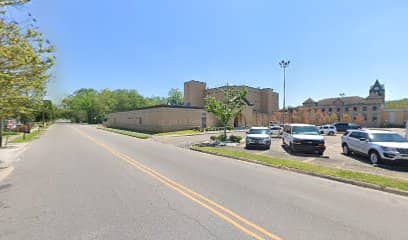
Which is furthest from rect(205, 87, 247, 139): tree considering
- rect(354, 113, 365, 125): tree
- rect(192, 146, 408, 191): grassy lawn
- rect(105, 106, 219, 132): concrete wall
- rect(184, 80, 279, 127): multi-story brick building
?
rect(354, 113, 365, 125): tree

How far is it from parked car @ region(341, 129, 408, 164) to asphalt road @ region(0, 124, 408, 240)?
512 centimetres

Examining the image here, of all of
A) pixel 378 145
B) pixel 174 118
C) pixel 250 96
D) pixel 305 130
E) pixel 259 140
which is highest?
pixel 250 96

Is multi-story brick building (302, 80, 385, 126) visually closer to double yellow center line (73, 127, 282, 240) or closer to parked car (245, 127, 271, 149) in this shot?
parked car (245, 127, 271, 149)

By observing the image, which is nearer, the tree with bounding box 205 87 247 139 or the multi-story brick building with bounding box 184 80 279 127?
the tree with bounding box 205 87 247 139

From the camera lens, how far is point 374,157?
12.9m

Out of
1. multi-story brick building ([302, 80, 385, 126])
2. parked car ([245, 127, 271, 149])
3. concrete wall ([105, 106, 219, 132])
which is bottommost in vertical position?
parked car ([245, 127, 271, 149])

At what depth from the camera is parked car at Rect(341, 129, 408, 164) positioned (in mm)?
11781

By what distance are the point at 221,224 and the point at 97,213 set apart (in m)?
2.63

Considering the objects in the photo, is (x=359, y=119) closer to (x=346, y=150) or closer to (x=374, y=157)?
(x=346, y=150)

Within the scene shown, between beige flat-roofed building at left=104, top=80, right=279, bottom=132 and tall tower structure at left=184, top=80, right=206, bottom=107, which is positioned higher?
tall tower structure at left=184, top=80, right=206, bottom=107

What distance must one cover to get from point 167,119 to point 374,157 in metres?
32.4

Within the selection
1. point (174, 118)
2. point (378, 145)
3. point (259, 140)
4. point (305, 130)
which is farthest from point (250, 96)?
point (378, 145)

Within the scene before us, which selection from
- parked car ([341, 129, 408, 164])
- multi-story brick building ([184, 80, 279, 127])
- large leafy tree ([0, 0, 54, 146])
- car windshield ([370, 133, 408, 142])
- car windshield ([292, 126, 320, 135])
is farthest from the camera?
multi-story brick building ([184, 80, 279, 127])

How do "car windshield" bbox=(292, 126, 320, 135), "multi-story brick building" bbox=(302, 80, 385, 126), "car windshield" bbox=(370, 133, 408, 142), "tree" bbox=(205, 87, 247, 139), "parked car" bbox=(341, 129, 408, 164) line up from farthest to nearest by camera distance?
"multi-story brick building" bbox=(302, 80, 385, 126) → "tree" bbox=(205, 87, 247, 139) → "car windshield" bbox=(292, 126, 320, 135) → "car windshield" bbox=(370, 133, 408, 142) → "parked car" bbox=(341, 129, 408, 164)
